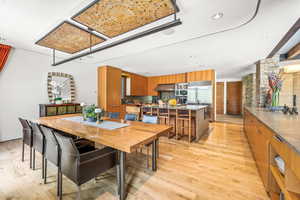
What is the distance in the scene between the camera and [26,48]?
3498 mm

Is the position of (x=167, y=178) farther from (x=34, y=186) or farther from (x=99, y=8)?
(x=99, y=8)

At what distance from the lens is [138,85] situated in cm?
712

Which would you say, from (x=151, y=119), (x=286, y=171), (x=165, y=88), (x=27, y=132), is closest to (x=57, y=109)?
(x=27, y=132)

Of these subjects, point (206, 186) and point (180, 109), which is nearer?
point (206, 186)

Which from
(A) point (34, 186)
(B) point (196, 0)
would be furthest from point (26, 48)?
(B) point (196, 0)

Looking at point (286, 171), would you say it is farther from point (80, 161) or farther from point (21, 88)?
point (21, 88)

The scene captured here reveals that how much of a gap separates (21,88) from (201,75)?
6852 mm

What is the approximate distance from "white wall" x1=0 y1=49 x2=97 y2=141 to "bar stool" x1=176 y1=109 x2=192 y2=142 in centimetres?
435

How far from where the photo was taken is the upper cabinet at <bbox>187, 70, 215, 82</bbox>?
578cm

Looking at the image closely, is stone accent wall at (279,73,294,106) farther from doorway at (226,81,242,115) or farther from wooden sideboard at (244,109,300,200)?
wooden sideboard at (244,109,300,200)

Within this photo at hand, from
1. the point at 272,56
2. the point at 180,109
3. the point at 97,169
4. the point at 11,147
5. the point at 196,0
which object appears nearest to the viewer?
the point at 97,169

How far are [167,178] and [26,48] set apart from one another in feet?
16.2

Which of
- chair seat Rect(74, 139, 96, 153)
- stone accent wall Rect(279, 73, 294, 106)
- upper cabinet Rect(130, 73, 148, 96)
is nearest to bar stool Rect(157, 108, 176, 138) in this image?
chair seat Rect(74, 139, 96, 153)

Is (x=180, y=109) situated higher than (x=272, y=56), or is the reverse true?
(x=272, y=56)
